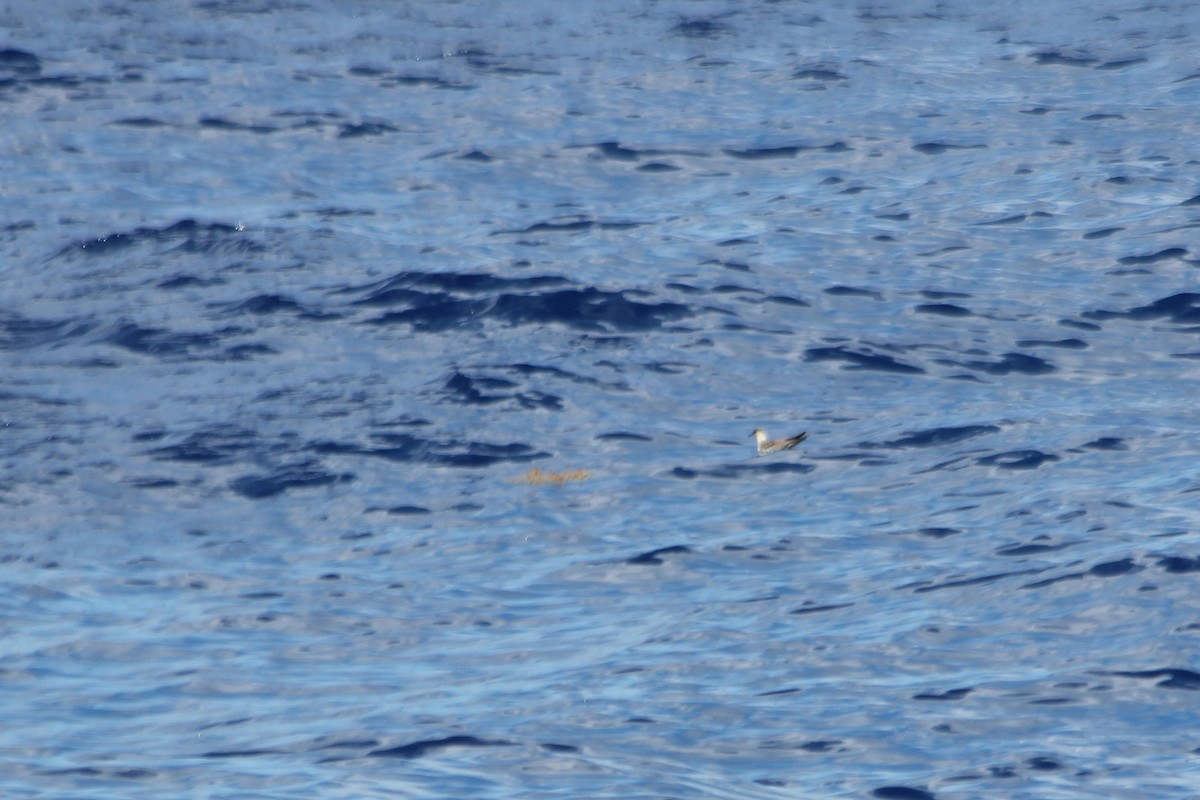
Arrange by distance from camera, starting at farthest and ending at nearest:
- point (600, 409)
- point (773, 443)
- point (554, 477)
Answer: point (600, 409) < point (773, 443) < point (554, 477)

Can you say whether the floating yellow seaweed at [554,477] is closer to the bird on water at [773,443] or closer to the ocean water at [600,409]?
the ocean water at [600,409]

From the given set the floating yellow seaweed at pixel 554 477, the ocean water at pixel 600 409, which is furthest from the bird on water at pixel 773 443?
the floating yellow seaweed at pixel 554 477

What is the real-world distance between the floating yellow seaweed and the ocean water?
0.08 feet

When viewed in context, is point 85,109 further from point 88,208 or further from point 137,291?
point 137,291

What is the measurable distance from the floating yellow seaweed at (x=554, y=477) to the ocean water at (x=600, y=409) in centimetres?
2

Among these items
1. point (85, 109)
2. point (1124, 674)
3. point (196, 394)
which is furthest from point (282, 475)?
point (85, 109)

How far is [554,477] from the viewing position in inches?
293

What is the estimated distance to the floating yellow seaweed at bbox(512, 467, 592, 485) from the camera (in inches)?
291

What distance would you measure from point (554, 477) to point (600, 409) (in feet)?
2.88

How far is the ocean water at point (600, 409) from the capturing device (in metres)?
5.22

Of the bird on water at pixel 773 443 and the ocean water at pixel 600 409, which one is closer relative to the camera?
the ocean water at pixel 600 409

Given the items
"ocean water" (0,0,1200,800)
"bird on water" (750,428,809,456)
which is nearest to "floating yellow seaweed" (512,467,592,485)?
"ocean water" (0,0,1200,800)

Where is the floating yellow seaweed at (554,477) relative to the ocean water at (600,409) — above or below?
below

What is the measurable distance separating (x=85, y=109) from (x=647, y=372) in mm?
6065
